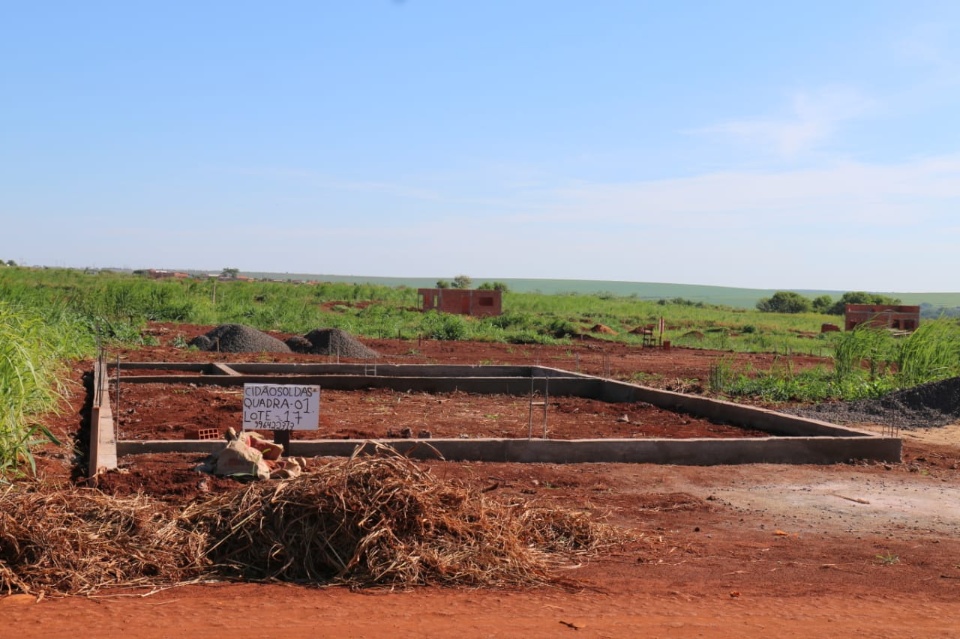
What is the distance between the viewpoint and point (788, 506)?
7.78 meters

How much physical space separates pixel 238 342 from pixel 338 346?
2.13 metres

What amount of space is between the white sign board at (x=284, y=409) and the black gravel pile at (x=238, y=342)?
14465mm

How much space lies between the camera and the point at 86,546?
5270 mm

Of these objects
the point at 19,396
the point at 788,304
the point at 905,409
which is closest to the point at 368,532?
the point at 19,396

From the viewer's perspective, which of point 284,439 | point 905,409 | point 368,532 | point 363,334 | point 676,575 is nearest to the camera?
point 368,532

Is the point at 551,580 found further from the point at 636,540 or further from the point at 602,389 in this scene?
the point at 602,389

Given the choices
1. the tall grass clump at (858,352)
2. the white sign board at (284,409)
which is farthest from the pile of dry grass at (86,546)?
the tall grass clump at (858,352)

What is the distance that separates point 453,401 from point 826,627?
9.29 meters

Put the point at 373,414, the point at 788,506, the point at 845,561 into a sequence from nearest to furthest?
the point at 845,561
the point at 788,506
the point at 373,414

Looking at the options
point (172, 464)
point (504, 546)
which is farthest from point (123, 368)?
point (504, 546)

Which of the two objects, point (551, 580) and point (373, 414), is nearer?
point (551, 580)

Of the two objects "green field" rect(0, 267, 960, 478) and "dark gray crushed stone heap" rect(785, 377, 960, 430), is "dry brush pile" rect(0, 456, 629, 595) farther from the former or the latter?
"dark gray crushed stone heap" rect(785, 377, 960, 430)

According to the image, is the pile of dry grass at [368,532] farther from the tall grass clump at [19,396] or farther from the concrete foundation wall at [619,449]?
the concrete foundation wall at [619,449]

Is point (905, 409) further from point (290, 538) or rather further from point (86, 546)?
point (86, 546)
